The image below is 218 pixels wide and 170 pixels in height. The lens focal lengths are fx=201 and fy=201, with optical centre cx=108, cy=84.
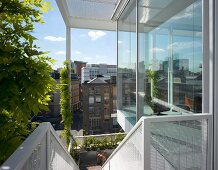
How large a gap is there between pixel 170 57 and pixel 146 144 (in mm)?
1998

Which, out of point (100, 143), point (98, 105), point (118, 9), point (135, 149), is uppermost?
point (118, 9)

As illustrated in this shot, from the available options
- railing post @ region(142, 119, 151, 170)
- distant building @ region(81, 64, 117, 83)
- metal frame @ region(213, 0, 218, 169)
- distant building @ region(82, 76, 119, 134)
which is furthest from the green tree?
distant building @ region(81, 64, 117, 83)

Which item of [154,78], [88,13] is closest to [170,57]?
[154,78]

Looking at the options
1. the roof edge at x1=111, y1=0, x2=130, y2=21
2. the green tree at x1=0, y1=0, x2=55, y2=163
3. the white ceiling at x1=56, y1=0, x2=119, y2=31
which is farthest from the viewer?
the white ceiling at x1=56, y1=0, x2=119, y2=31

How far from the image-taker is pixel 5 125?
162cm

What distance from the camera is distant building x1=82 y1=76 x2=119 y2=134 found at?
32.0 m

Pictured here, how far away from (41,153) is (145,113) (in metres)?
3.75

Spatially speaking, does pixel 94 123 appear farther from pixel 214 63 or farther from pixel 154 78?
pixel 214 63

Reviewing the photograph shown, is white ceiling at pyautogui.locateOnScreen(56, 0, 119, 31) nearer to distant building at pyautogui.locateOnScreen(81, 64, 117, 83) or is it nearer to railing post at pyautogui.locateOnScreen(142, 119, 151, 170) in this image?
railing post at pyautogui.locateOnScreen(142, 119, 151, 170)

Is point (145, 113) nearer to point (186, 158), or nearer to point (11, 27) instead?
point (186, 158)

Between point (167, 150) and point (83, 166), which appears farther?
point (83, 166)

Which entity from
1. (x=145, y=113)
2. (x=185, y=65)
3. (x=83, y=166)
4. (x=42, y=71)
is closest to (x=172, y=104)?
(x=185, y=65)

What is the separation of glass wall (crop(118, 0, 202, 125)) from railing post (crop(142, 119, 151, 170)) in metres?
1.03

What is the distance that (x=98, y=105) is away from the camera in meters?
32.7
